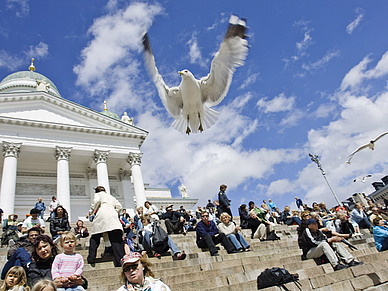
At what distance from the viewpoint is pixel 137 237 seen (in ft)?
24.6

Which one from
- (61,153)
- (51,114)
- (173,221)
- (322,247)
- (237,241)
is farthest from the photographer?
(51,114)

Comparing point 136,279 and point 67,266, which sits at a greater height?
point 67,266

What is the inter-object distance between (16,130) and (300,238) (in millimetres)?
20929

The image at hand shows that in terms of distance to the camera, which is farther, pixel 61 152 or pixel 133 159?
pixel 133 159

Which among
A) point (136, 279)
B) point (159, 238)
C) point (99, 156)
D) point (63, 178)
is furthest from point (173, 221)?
point (99, 156)

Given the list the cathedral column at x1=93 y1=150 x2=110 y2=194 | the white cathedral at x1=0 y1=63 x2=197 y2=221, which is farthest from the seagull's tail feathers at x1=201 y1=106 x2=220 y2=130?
the cathedral column at x1=93 y1=150 x2=110 y2=194

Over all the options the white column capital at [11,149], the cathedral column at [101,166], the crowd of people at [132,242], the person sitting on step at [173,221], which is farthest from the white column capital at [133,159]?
the person sitting on step at [173,221]

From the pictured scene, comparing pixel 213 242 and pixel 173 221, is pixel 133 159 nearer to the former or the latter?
pixel 173 221

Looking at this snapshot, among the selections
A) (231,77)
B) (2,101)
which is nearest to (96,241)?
(231,77)

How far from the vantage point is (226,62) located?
267 inches

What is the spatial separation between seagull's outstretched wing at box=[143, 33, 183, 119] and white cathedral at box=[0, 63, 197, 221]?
13.8 metres

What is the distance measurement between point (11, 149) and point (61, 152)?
3183 mm

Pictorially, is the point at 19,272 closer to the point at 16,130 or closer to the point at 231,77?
the point at 231,77

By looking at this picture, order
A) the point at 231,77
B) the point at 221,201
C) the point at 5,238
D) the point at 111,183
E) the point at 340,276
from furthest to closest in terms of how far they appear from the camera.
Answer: the point at 111,183 < the point at 221,201 < the point at 5,238 < the point at 231,77 < the point at 340,276
